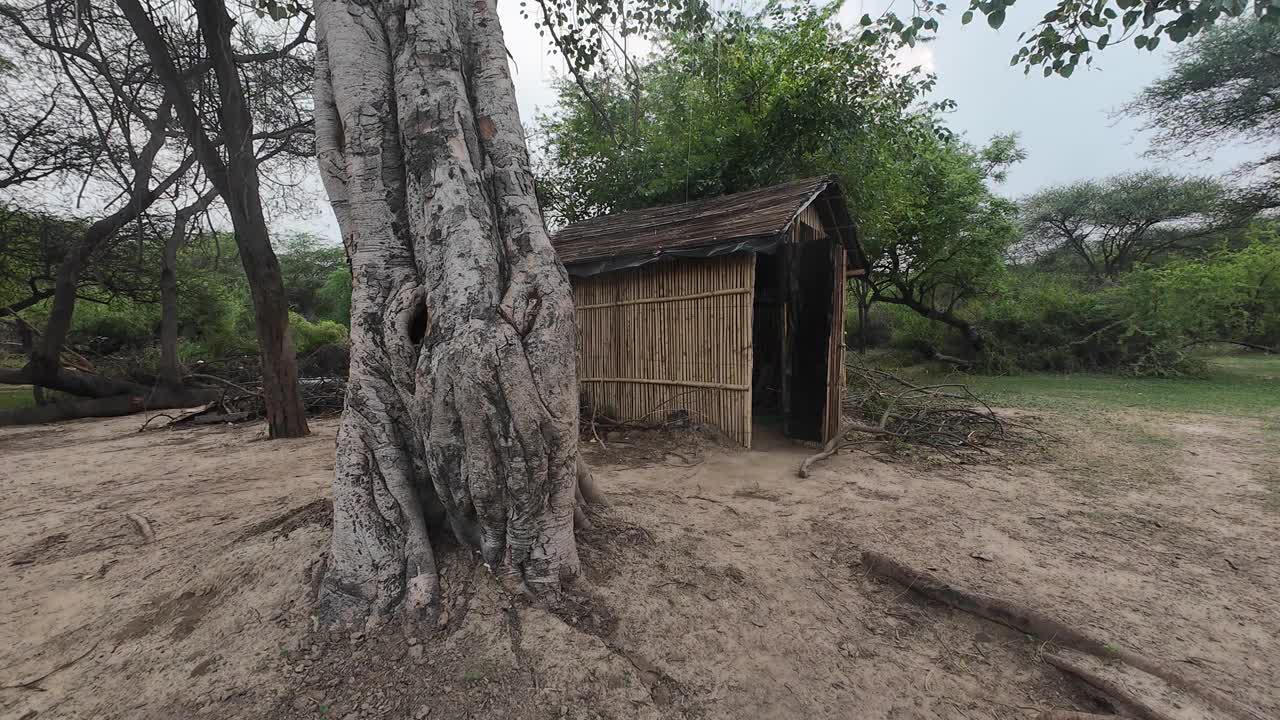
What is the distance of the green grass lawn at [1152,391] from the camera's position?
7.96m

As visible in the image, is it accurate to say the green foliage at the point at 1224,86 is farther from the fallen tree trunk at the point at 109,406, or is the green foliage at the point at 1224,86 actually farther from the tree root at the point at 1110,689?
the fallen tree trunk at the point at 109,406

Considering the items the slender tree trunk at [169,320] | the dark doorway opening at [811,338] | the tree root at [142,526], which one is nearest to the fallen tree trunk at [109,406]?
the slender tree trunk at [169,320]

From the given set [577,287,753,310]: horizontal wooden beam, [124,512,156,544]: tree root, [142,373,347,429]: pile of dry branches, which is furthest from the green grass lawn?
[142,373,347,429]: pile of dry branches

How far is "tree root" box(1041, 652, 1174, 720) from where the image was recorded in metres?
1.71

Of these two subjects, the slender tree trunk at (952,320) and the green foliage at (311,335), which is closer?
the green foliage at (311,335)

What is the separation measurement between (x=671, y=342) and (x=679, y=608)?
454 centimetres

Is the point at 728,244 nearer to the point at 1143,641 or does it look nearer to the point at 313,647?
the point at 1143,641

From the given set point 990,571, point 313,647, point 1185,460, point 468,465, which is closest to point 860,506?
point 990,571

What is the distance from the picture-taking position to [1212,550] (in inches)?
121

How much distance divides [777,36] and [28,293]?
57.0 ft

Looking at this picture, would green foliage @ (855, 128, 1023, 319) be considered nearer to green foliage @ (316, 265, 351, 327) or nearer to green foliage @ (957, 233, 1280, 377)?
green foliage @ (957, 233, 1280, 377)

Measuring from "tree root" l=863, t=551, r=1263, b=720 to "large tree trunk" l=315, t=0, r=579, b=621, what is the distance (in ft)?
5.94

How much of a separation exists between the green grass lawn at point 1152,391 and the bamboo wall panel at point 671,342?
6.00m

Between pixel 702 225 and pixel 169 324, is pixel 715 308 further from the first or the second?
pixel 169 324
